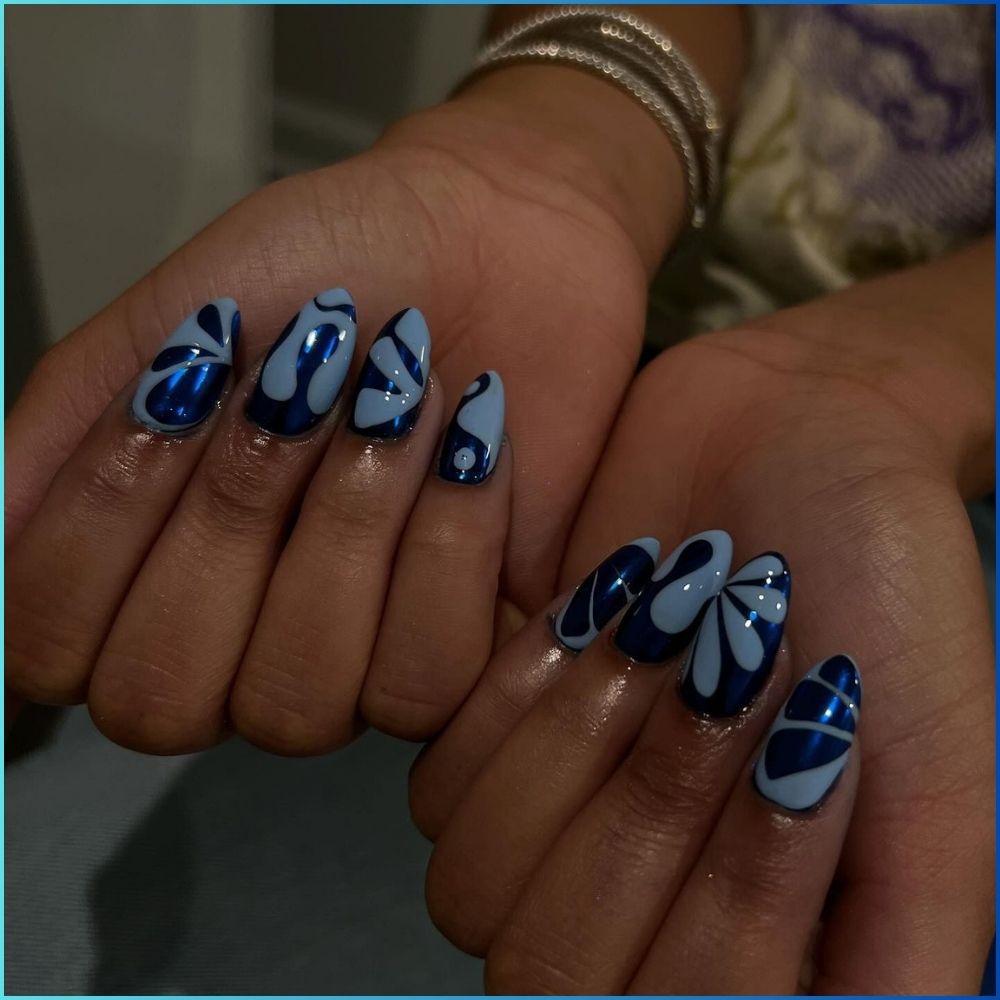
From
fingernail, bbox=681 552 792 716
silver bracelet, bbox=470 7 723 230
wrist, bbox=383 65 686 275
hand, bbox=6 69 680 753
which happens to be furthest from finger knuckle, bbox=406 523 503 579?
Result: silver bracelet, bbox=470 7 723 230

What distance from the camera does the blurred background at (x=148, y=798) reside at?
608 millimetres

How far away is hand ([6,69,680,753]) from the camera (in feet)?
1.54

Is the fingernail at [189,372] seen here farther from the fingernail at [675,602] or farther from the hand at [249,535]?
the fingernail at [675,602]

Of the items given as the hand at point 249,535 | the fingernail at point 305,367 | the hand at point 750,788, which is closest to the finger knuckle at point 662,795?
the hand at point 750,788

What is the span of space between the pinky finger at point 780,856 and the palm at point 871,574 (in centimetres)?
3

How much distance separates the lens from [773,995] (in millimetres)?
401

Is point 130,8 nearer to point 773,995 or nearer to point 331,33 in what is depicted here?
point 331,33

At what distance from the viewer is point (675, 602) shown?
0.43m

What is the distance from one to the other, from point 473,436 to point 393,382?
5 centimetres

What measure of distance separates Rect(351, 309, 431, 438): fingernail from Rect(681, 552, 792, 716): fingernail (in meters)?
0.19

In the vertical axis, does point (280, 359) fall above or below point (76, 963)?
above

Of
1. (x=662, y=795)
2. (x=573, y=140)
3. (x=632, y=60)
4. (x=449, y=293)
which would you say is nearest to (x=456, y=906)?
(x=662, y=795)

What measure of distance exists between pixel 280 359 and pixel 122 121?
0.59 meters

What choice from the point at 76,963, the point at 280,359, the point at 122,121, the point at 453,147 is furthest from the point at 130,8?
the point at 76,963
